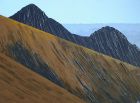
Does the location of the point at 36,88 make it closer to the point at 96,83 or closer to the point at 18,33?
the point at 18,33

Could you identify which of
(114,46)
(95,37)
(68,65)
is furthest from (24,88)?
(95,37)

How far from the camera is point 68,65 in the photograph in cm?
8200

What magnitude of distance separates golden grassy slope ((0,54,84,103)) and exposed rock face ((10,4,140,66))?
7237 cm

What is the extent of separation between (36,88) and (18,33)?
24.4m

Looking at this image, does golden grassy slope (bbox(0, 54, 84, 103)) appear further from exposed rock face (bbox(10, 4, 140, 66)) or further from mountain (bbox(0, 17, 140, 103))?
exposed rock face (bbox(10, 4, 140, 66))

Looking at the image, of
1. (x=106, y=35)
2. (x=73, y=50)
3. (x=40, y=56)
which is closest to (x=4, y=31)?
(x=40, y=56)

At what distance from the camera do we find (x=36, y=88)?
55.7 meters

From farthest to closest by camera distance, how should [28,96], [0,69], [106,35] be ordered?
1. [106,35]
2. [0,69]
3. [28,96]

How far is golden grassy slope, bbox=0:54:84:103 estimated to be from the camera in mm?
47066

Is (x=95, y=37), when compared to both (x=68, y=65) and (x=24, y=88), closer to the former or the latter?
(x=68, y=65)

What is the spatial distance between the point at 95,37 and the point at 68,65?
69.8 metres

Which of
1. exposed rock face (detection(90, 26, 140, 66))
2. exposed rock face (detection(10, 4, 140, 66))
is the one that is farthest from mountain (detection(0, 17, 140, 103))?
exposed rock face (detection(90, 26, 140, 66))

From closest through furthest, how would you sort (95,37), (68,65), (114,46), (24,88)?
(24,88), (68,65), (114,46), (95,37)

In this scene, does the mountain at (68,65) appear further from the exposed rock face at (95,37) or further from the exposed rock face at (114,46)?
→ the exposed rock face at (114,46)
